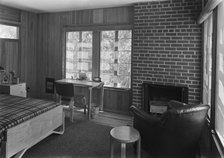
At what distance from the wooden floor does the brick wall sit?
0.46 metres

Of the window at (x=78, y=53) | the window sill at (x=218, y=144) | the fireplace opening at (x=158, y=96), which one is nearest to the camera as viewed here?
the window sill at (x=218, y=144)

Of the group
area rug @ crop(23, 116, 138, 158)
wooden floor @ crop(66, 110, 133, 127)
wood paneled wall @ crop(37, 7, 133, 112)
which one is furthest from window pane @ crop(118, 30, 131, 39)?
area rug @ crop(23, 116, 138, 158)

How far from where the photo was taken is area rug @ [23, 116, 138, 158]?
8.65 feet

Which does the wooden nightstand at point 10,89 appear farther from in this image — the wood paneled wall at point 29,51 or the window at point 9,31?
the window at point 9,31

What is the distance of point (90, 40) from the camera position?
4953 millimetres

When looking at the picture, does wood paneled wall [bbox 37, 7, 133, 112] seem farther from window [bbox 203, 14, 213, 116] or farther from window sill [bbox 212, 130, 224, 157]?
window sill [bbox 212, 130, 224, 157]

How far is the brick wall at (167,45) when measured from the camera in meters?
Answer: 3.66

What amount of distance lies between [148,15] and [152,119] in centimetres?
254

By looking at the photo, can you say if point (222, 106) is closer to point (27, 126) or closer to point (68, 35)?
point (27, 126)

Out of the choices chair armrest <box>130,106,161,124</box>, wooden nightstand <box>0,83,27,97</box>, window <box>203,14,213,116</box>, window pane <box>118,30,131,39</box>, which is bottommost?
chair armrest <box>130,106,161,124</box>

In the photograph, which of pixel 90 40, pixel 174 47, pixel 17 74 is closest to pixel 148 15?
pixel 174 47

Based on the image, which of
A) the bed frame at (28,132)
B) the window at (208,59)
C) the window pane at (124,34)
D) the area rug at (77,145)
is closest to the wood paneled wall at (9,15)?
the window pane at (124,34)

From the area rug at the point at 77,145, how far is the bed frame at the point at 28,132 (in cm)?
22

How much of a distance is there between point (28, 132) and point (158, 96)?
2651 mm
